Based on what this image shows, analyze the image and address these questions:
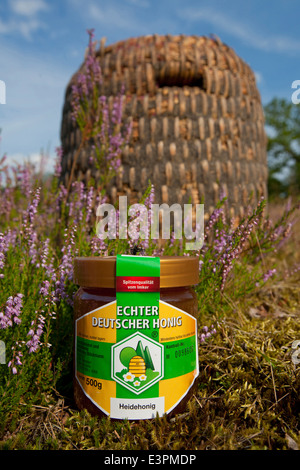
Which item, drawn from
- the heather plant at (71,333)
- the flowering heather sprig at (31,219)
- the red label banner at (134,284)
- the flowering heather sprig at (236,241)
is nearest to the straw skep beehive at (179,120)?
the heather plant at (71,333)

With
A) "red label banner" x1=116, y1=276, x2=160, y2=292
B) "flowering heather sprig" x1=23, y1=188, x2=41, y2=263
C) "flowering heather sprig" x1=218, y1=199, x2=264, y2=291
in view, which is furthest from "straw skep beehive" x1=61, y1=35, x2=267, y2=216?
"red label banner" x1=116, y1=276, x2=160, y2=292

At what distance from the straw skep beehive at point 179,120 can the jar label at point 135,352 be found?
205 centimetres

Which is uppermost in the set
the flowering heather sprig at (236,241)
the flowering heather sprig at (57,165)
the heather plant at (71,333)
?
the flowering heather sprig at (57,165)

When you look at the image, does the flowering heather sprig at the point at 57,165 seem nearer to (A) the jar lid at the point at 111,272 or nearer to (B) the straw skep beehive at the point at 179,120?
(B) the straw skep beehive at the point at 179,120

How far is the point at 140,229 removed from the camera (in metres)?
2.25

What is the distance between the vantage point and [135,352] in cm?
149

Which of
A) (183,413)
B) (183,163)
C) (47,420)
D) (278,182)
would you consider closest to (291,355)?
(183,413)

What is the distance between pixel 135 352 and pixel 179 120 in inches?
103

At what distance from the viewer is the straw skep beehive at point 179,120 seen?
3518 millimetres

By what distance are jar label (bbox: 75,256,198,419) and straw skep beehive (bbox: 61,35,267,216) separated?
2049 millimetres

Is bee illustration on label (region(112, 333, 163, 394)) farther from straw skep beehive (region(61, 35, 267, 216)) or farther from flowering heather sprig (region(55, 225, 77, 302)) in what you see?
straw skep beehive (region(61, 35, 267, 216))

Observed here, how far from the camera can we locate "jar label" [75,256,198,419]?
150cm
